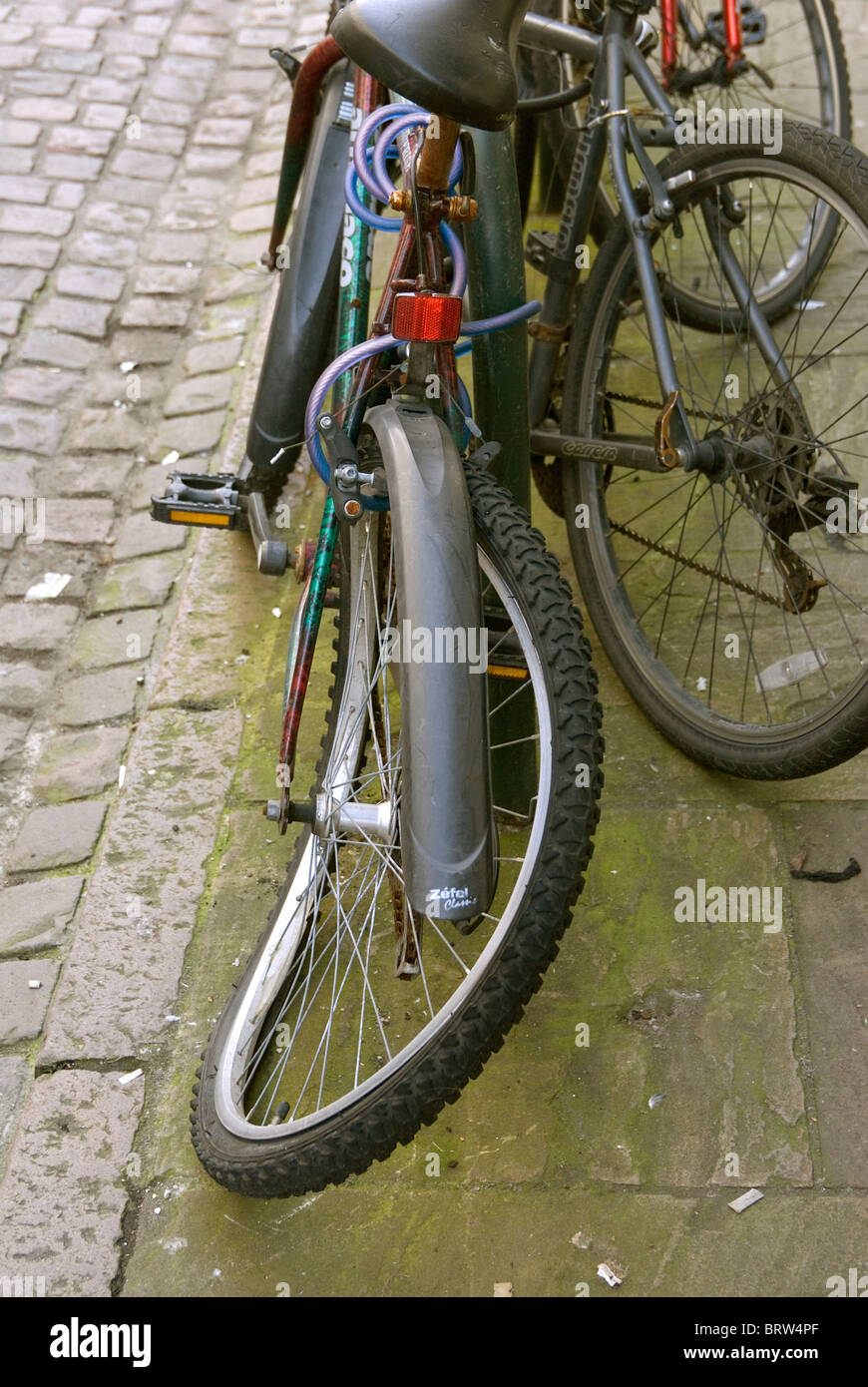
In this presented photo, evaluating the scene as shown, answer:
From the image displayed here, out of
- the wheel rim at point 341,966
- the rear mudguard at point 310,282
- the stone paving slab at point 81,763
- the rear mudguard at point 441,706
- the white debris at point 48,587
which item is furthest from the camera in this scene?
the white debris at point 48,587

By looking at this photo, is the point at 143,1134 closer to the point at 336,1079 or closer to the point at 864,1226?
the point at 336,1079

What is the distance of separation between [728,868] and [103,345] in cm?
297

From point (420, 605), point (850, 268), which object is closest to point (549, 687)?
point (420, 605)

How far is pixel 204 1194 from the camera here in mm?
2285

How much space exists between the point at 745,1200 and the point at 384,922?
2.82 feet

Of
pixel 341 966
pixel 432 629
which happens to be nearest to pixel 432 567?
pixel 432 629

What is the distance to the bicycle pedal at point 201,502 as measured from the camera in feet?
10.6

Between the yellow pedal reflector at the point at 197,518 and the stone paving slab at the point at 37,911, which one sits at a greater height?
the yellow pedal reflector at the point at 197,518

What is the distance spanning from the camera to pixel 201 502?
330 centimetres

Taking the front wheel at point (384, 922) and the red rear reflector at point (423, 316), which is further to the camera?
the red rear reflector at point (423, 316)

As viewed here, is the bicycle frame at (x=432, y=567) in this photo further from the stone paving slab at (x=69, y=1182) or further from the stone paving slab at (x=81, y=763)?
the stone paving slab at (x=81, y=763)

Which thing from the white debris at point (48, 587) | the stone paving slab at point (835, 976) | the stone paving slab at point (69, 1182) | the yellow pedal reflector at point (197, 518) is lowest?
the stone paving slab at point (69, 1182)

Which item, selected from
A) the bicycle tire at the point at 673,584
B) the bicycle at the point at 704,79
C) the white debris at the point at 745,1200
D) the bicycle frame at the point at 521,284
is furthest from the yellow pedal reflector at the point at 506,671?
the bicycle at the point at 704,79

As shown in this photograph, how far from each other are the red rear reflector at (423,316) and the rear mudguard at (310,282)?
940 mm
